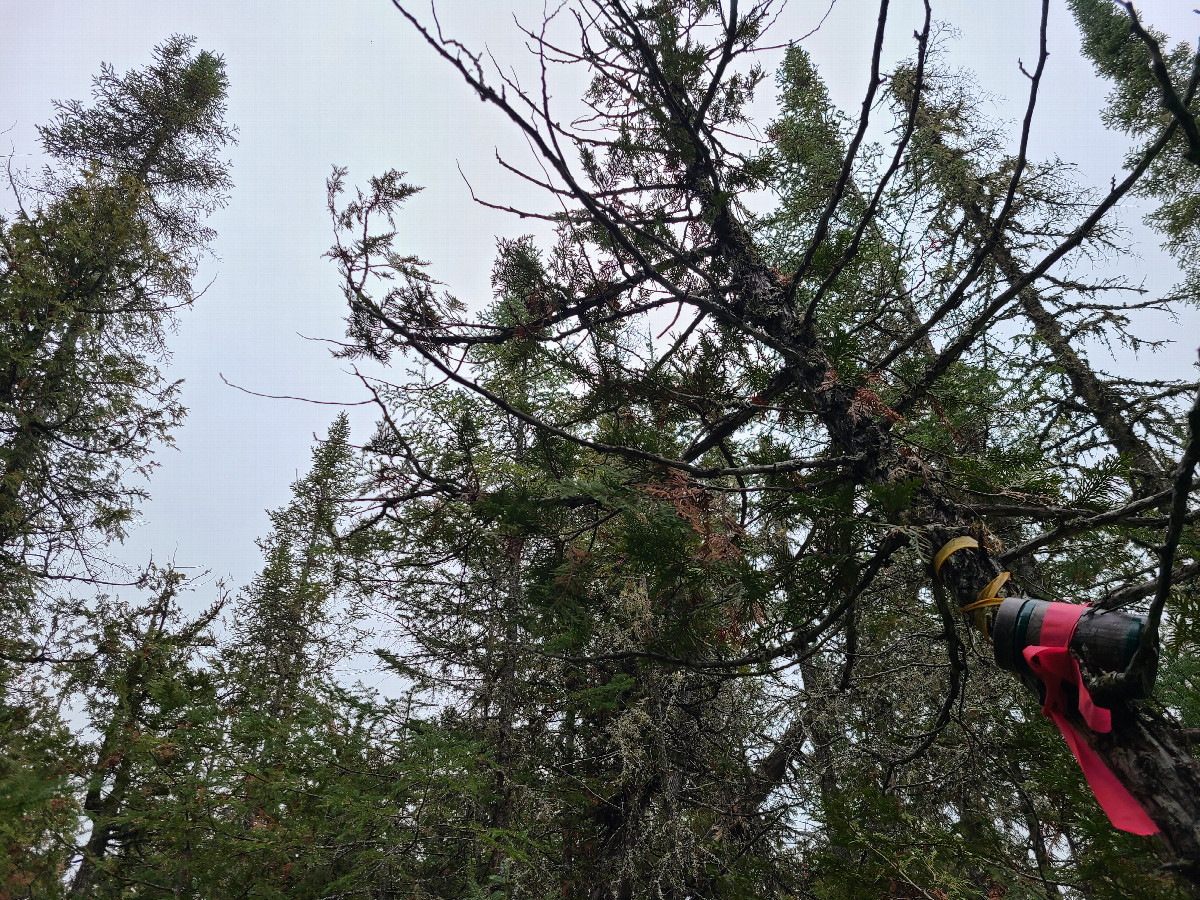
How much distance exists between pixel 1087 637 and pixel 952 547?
587mm

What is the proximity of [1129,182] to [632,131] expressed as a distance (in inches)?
134

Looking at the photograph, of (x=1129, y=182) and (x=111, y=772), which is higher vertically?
(x=1129, y=182)

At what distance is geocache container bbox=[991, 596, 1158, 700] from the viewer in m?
1.52

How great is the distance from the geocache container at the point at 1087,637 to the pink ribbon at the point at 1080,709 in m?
0.02

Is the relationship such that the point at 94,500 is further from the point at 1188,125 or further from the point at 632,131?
the point at 1188,125

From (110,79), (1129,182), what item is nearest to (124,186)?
(110,79)

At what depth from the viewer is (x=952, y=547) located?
2146 millimetres

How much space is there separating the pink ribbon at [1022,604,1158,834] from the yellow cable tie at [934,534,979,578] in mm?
431

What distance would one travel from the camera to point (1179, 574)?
1.54 meters

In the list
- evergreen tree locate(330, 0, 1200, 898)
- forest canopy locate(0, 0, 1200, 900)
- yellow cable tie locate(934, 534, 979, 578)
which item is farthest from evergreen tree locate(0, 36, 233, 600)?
yellow cable tie locate(934, 534, 979, 578)

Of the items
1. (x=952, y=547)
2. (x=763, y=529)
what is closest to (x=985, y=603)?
(x=952, y=547)

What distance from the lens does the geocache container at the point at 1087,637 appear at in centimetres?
152

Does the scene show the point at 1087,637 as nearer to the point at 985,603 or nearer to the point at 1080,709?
the point at 1080,709

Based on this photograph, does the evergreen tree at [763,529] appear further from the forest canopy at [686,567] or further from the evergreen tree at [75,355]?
the evergreen tree at [75,355]
